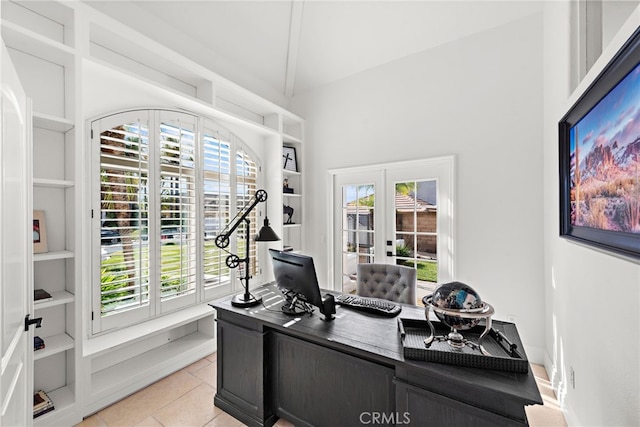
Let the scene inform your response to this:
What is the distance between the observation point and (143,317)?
99.6 inches

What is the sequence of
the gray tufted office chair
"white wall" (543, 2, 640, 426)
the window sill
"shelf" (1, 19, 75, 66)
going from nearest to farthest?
"white wall" (543, 2, 640, 426)
"shelf" (1, 19, 75, 66)
the window sill
the gray tufted office chair

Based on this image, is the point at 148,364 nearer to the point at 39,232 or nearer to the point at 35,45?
the point at 39,232

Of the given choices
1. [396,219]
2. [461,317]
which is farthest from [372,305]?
[396,219]

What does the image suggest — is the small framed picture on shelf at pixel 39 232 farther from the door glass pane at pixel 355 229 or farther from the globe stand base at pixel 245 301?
the door glass pane at pixel 355 229

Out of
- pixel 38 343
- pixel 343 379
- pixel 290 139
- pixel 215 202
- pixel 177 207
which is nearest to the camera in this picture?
pixel 343 379

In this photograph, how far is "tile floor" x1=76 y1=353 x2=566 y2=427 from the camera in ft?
6.41

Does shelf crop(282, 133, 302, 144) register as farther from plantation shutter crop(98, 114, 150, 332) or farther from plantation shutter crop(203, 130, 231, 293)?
plantation shutter crop(98, 114, 150, 332)

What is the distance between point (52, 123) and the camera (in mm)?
1882

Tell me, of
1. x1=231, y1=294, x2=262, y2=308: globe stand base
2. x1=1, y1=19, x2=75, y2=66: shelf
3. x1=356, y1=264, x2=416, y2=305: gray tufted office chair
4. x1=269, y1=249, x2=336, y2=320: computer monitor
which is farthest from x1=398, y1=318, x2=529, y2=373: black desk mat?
x1=1, y1=19, x2=75, y2=66: shelf

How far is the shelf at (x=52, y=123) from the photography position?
1.77 metres

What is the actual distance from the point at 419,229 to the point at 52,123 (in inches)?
131

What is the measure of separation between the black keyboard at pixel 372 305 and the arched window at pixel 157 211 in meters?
1.70

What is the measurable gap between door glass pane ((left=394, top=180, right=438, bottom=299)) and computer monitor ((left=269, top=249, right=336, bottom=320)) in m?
1.73

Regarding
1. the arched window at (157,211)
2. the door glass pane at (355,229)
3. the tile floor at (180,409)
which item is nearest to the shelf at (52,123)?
the arched window at (157,211)
